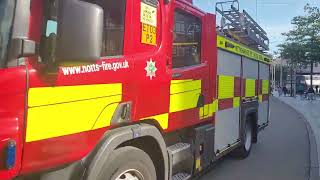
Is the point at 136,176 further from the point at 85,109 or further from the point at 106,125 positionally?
the point at 85,109

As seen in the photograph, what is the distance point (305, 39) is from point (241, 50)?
33.8 meters

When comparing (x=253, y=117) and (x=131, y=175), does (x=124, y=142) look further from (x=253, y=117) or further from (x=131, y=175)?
(x=253, y=117)

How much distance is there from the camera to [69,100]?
11.4ft

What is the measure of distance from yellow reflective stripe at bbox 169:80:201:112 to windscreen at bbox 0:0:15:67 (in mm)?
2358

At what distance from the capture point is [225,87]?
7.73 m

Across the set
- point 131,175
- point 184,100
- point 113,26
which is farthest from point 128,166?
point 184,100

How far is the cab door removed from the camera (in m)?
5.27

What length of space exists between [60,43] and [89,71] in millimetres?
714

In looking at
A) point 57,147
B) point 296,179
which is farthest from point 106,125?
point 296,179

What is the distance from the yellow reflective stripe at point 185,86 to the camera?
17.0ft

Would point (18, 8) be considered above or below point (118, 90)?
above

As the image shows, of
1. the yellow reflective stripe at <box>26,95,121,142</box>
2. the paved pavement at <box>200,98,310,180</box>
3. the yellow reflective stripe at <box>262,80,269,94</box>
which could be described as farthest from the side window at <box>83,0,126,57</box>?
the yellow reflective stripe at <box>262,80,269,94</box>

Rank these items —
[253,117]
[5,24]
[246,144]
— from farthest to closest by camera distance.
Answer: [253,117] < [246,144] < [5,24]

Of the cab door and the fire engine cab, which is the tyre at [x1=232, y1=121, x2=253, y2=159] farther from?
the cab door
